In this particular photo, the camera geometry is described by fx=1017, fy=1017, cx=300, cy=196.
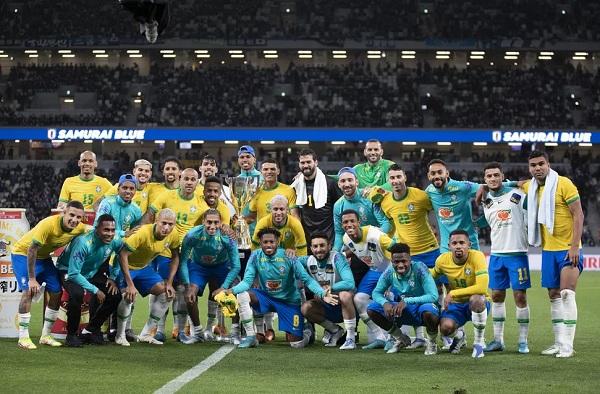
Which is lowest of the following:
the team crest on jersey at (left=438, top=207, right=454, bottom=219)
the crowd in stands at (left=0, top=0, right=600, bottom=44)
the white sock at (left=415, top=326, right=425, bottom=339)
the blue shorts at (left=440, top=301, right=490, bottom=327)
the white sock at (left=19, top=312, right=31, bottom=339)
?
the white sock at (left=415, top=326, right=425, bottom=339)

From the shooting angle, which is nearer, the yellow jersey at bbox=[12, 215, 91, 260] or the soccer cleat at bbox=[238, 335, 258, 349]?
the yellow jersey at bbox=[12, 215, 91, 260]

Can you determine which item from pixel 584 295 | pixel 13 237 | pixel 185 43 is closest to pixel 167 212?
pixel 13 237

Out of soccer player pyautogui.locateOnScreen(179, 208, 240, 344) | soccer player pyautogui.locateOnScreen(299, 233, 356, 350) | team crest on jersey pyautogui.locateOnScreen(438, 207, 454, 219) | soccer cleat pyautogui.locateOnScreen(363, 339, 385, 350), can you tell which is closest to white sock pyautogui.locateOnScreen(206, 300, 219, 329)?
soccer player pyautogui.locateOnScreen(179, 208, 240, 344)

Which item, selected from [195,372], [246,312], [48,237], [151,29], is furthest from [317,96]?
[151,29]

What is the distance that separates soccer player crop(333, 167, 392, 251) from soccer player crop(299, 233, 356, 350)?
0.27 metres

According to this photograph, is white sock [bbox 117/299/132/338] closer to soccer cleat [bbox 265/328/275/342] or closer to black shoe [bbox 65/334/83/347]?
black shoe [bbox 65/334/83/347]

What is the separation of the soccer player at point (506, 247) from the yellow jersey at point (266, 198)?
8.20ft

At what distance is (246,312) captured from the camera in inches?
441

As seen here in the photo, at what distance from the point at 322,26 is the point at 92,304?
41170 mm

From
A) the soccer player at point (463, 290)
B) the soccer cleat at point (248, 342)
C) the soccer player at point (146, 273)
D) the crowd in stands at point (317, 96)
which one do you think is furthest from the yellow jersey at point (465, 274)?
the crowd in stands at point (317, 96)

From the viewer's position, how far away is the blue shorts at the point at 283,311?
451 inches

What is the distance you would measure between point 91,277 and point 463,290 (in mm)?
4117

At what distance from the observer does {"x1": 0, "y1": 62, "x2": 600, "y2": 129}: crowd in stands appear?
4594 centimetres

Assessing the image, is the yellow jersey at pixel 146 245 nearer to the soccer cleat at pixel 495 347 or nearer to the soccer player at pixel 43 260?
the soccer player at pixel 43 260
